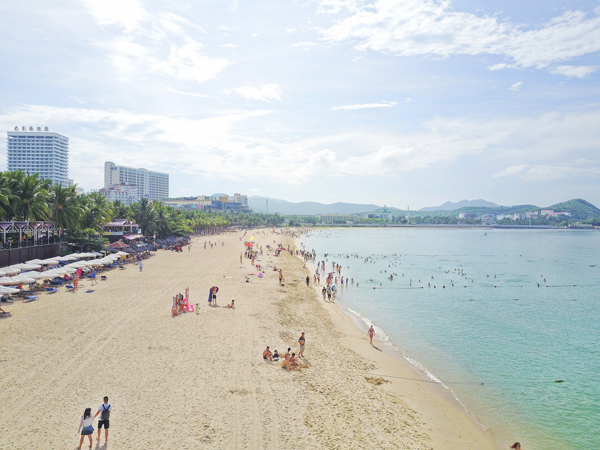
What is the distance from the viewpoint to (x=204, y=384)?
12.0m

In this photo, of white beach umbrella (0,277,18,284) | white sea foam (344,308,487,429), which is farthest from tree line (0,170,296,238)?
white sea foam (344,308,487,429)

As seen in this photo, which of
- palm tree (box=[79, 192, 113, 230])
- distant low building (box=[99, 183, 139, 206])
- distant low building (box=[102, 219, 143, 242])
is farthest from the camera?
distant low building (box=[99, 183, 139, 206])

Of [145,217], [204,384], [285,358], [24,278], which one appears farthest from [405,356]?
[145,217]

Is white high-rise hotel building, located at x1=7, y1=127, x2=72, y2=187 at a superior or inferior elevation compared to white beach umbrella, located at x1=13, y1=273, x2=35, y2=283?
superior

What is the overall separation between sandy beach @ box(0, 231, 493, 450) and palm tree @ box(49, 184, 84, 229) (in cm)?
1546

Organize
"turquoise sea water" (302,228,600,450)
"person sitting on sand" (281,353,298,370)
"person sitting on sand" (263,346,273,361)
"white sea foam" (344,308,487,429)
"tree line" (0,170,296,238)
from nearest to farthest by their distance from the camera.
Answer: "turquoise sea water" (302,228,600,450) → "person sitting on sand" (281,353,298,370) → "white sea foam" (344,308,487,429) → "person sitting on sand" (263,346,273,361) → "tree line" (0,170,296,238)

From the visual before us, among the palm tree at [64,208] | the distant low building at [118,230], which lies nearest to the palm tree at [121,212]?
the distant low building at [118,230]

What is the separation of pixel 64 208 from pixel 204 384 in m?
30.2

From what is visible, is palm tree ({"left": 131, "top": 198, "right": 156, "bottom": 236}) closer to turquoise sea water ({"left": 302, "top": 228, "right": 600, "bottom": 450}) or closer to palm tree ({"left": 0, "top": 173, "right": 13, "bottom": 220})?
palm tree ({"left": 0, "top": 173, "right": 13, "bottom": 220})

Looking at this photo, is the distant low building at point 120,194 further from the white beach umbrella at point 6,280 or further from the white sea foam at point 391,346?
the white sea foam at point 391,346

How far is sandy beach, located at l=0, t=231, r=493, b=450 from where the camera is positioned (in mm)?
9484

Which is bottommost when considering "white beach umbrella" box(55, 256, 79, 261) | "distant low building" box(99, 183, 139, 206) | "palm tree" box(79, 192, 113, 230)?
"white beach umbrella" box(55, 256, 79, 261)

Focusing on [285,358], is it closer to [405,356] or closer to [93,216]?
[405,356]

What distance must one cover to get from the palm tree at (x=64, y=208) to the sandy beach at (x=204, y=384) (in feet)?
50.7
